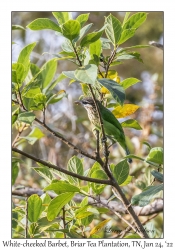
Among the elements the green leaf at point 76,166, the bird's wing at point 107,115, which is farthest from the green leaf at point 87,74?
the green leaf at point 76,166

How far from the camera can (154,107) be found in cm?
279

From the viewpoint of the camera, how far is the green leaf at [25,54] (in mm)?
1518

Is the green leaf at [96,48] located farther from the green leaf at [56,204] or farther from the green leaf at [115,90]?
the green leaf at [56,204]

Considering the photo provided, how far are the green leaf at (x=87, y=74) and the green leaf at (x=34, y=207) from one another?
0.57 metres

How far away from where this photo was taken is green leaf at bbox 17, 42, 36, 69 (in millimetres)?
1518

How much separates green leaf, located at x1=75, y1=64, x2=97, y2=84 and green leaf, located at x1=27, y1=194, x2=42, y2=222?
22.6 inches

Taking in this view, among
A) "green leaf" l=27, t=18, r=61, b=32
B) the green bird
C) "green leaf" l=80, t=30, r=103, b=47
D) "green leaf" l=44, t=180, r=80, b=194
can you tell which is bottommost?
"green leaf" l=44, t=180, r=80, b=194

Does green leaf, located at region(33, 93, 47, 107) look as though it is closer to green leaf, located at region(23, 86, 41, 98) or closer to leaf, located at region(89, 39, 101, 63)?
green leaf, located at region(23, 86, 41, 98)

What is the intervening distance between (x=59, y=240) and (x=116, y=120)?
0.54 metres

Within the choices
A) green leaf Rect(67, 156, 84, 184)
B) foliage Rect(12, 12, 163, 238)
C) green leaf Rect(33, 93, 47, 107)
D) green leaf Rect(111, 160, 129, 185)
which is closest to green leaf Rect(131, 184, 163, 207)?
foliage Rect(12, 12, 163, 238)

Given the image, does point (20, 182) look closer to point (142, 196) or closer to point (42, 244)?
point (42, 244)

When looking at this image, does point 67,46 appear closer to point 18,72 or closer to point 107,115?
point 18,72

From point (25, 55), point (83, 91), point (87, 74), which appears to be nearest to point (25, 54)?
point (25, 55)

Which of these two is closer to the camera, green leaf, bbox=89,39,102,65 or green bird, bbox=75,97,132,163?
green leaf, bbox=89,39,102,65
